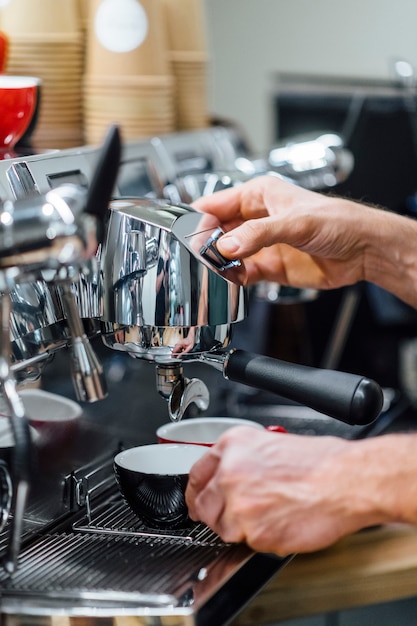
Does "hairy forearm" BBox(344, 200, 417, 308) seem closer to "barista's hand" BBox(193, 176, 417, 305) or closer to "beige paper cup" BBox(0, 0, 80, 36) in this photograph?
"barista's hand" BBox(193, 176, 417, 305)

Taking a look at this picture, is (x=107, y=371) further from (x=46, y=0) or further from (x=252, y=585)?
(x=46, y=0)

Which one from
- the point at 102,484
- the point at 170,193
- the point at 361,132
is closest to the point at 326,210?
the point at 170,193

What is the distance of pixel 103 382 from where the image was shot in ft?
2.10

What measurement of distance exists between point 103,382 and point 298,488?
0.53ft

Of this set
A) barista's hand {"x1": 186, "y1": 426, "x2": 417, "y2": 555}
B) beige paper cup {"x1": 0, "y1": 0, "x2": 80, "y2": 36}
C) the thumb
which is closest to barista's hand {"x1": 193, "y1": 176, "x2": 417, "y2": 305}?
the thumb

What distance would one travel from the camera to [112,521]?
76cm

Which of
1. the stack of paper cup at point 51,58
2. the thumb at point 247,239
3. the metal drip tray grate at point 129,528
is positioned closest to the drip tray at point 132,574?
the metal drip tray grate at point 129,528

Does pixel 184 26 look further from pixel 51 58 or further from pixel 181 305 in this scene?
pixel 181 305

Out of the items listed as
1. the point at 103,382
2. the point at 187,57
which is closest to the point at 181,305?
the point at 103,382

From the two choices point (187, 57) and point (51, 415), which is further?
point (187, 57)

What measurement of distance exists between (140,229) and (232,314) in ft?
0.32

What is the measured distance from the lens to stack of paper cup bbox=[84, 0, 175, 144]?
107 centimetres

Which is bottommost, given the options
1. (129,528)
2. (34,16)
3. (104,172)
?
(129,528)

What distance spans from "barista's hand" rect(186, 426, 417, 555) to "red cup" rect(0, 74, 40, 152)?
0.34 m
